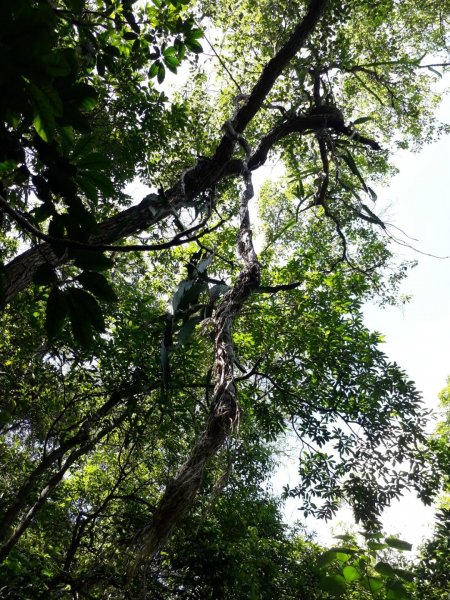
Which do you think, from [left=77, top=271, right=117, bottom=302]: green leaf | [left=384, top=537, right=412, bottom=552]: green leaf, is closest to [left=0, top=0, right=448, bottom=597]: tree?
[left=77, top=271, right=117, bottom=302]: green leaf

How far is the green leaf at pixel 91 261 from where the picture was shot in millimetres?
915

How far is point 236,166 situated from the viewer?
Result: 3391mm

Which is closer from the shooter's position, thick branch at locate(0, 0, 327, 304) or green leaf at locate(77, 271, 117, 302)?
green leaf at locate(77, 271, 117, 302)

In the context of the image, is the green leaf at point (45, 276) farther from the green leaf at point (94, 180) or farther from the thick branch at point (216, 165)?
the thick branch at point (216, 165)

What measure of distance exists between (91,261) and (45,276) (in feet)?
0.50

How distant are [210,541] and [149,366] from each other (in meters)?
1.74

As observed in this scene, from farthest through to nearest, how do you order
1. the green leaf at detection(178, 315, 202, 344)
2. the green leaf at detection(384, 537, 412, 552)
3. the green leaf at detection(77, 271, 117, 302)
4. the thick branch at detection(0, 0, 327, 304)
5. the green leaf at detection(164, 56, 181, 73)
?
the thick branch at detection(0, 0, 327, 304) → the green leaf at detection(164, 56, 181, 73) → the green leaf at detection(178, 315, 202, 344) → the green leaf at detection(384, 537, 412, 552) → the green leaf at detection(77, 271, 117, 302)

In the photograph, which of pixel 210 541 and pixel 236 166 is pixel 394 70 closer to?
pixel 236 166

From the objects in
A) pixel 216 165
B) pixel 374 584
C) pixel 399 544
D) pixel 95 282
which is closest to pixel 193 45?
pixel 216 165

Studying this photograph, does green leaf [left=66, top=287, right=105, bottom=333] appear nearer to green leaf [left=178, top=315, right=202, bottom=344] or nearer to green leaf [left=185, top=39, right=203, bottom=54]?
green leaf [left=178, top=315, right=202, bottom=344]

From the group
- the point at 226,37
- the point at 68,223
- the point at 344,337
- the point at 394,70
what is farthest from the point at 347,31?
the point at 68,223

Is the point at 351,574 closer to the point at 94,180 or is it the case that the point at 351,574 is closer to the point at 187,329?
the point at 187,329

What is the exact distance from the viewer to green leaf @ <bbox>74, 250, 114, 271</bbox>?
92 centimetres

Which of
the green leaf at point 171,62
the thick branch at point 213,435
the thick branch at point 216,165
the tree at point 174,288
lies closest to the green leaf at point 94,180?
the tree at point 174,288
